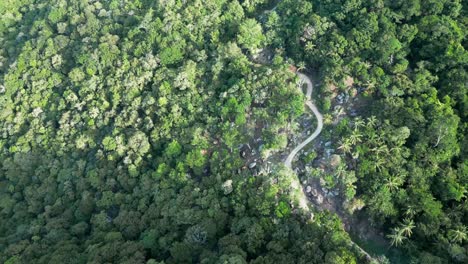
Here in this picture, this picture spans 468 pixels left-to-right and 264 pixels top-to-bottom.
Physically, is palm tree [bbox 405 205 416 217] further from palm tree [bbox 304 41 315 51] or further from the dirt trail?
palm tree [bbox 304 41 315 51]

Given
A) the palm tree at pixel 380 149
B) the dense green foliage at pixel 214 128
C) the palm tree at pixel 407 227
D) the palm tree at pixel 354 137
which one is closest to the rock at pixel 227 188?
the dense green foliage at pixel 214 128

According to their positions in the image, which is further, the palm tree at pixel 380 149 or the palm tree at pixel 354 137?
the palm tree at pixel 354 137

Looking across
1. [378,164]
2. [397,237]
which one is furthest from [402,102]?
[397,237]

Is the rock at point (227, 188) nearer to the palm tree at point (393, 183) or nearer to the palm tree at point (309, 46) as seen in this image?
the palm tree at point (393, 183)

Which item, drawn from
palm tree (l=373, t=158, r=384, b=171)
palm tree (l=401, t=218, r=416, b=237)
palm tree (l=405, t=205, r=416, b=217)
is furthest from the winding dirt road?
palm tree (l=401, t=218, r=416, b=237)

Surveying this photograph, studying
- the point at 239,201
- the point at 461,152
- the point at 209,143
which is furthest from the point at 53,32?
the point at 461,152
